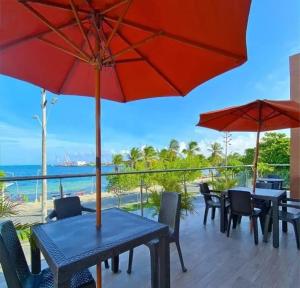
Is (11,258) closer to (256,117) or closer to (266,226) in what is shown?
(266,226)

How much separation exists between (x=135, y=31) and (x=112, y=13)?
0.94 feet

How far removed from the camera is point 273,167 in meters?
9.31

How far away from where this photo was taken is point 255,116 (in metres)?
4.96

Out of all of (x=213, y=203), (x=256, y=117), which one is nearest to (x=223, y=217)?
(x=213, y=203)

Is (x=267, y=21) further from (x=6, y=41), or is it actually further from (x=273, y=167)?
(x=6, y=41)

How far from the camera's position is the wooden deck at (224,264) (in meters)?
2.73

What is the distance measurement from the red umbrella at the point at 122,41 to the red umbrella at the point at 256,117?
1.70 metres

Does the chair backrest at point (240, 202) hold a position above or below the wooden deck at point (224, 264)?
above

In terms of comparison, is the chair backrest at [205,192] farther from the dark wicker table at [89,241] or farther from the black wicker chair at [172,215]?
the dark wicker table at [89,241]

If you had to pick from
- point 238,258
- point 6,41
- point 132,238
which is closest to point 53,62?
point 6,41

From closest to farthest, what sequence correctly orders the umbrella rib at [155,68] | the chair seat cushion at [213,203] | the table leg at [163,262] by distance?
the table leg at [163,262], the umbrella rib at [155,68], the chair seat cushion at [213,203]

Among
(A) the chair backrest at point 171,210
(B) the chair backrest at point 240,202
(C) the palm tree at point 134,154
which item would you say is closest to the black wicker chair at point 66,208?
(A) the chair backrest at point 171,210

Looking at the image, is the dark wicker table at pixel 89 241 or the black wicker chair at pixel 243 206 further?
the black wicker chair at pixel 243 206

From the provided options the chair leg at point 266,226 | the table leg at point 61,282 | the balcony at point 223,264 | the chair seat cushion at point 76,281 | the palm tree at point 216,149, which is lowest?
the balcony at point 223,264
